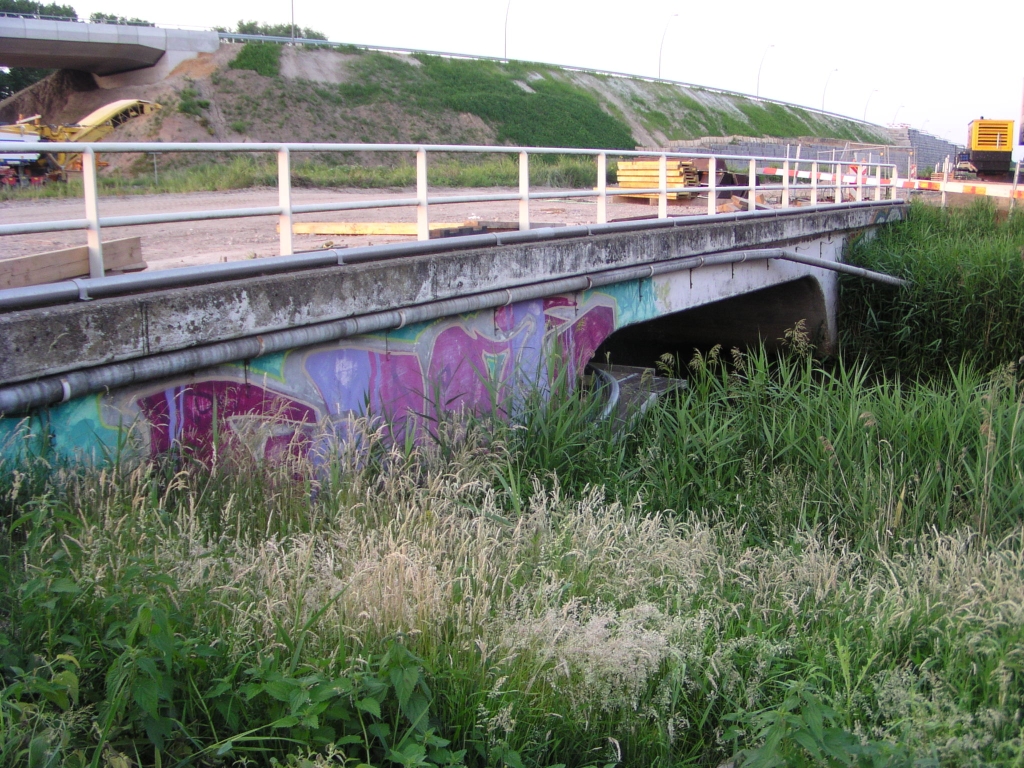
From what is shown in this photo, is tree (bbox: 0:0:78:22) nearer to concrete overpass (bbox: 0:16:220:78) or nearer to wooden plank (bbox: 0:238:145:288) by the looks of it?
concrete overpass (bbox: 0:16:220:78)

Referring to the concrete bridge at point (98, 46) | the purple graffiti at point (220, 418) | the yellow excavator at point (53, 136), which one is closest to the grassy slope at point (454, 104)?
the concrete bridge at point (98, 46)

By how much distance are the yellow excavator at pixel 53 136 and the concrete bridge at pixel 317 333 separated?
13088 millimetres

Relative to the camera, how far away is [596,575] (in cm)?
446

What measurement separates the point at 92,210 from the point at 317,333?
164 centimetres

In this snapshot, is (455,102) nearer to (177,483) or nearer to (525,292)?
(525,292)

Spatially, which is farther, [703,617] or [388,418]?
[388,418]

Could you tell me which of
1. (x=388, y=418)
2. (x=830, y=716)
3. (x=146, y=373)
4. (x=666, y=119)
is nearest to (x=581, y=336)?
(x=388, y=418)

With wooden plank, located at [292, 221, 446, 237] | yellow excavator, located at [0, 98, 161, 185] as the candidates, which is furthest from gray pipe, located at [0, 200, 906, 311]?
yellow excavator, located at [0, 98, 161, 185]

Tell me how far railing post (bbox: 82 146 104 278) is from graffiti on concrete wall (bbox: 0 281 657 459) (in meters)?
0.83

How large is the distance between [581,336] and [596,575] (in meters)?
5.38

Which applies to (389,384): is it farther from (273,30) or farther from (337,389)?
(273,30)

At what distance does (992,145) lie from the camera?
3419 centimetres

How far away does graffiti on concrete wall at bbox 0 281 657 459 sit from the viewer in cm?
505

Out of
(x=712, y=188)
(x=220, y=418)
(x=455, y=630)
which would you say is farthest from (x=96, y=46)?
(x=455, y=630)
